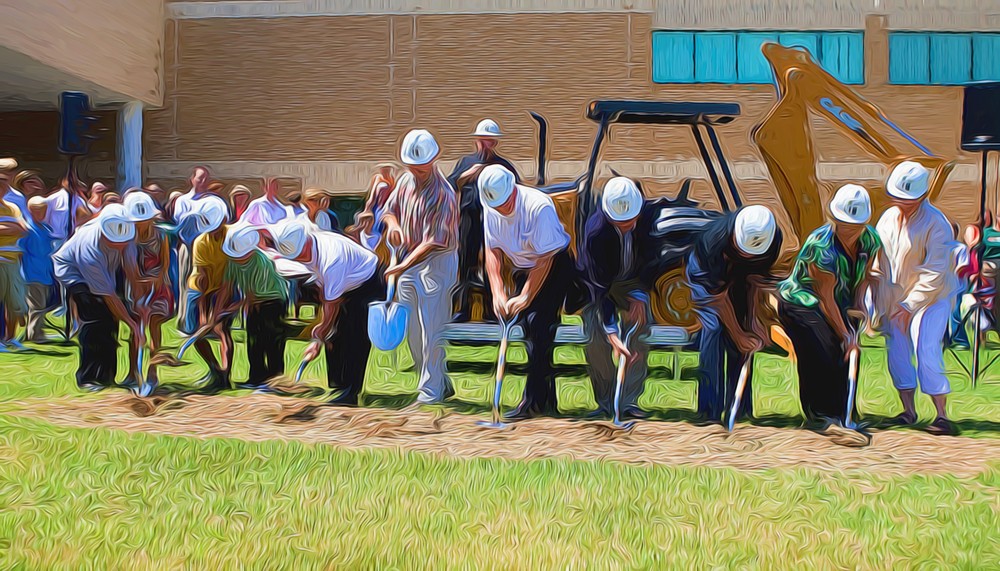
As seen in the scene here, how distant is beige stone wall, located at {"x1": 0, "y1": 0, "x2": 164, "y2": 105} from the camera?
53.1 feet

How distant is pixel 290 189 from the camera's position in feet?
75.7

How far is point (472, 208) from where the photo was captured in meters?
7.07

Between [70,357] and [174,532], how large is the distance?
20.1ft

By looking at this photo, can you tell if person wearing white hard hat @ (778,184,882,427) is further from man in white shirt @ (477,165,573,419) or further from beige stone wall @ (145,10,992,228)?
beige stone wall @ (145,10,992,228)

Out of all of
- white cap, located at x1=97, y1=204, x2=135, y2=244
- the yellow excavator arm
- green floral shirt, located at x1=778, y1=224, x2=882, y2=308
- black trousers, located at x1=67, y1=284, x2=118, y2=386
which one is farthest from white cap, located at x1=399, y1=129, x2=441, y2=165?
the yellow excavator arm

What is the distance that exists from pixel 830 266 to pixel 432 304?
2.93 meters

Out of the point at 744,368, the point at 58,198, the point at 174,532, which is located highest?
the point at 58,198

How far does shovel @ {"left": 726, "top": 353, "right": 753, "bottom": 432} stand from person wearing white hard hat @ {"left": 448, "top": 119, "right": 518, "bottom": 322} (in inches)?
80.5

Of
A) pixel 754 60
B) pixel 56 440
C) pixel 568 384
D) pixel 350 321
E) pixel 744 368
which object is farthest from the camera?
pixel 754 60


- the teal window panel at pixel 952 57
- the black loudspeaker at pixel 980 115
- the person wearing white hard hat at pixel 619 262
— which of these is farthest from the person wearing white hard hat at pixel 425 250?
the teal window panel at pixel 952 57

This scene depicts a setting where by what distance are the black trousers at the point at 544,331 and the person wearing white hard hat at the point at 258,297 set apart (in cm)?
219

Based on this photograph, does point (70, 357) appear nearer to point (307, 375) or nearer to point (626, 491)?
point (307, 375)

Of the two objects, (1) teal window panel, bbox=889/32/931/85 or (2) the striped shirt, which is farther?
(1) teal window panel, bbox=889/32/931/85

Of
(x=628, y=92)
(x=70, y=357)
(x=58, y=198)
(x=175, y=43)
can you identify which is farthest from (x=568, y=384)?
(x=175, y=43)
